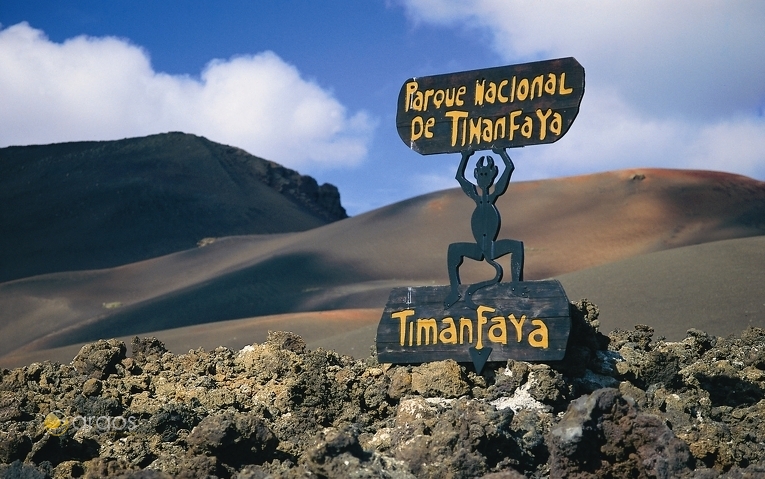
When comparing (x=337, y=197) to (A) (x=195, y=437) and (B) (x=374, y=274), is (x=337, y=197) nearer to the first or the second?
(B) (x=374, y=274)

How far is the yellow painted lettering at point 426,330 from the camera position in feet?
23.6

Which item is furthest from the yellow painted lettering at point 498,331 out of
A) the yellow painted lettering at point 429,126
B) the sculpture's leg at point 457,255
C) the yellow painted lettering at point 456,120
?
the yellow painted lettering at point 429,126

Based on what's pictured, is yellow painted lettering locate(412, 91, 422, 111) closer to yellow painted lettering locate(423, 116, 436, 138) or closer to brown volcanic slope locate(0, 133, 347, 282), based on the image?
yellow painted lettering locate(423, 116, 436, 138)

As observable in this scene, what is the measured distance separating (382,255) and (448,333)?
34.8 m

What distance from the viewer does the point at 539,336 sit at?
6.80 m

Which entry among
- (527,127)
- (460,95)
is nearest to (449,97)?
(460,95)

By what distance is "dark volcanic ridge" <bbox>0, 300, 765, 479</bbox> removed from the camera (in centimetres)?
489

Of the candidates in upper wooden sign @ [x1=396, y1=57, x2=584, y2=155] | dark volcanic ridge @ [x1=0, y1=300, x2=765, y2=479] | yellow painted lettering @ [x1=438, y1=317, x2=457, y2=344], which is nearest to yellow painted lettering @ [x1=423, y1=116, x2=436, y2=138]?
upper wooden sign @ [x1=396, y1=57, x2=584, y2=155]

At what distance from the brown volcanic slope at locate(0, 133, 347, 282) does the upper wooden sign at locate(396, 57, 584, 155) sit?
5436 centimetres

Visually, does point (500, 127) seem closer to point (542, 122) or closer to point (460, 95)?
point (542, 122)

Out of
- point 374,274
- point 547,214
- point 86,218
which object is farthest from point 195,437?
point 86,218

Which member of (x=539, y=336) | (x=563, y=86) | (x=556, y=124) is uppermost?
(x=563, y=86)

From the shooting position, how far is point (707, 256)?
23.3 meters

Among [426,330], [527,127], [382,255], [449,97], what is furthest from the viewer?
[382,255]
